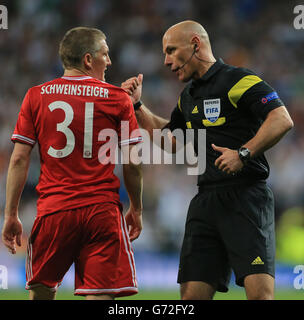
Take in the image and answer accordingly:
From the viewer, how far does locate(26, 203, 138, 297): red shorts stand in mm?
3621

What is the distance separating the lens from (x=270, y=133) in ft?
12.3

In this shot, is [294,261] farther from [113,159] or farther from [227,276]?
[113,159]

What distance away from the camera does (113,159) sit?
3.77m

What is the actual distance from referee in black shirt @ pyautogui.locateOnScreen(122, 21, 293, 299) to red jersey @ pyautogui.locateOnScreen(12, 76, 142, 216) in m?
0.69

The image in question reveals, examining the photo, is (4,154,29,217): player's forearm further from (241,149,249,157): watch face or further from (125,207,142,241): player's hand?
(241,149,249,157): watch face

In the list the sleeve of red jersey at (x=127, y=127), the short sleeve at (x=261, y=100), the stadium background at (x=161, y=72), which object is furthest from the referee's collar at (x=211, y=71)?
the stadium background at (x=161, y=72)

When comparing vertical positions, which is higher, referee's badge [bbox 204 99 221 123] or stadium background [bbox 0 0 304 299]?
stadium background [bbox 0 0 304 299]

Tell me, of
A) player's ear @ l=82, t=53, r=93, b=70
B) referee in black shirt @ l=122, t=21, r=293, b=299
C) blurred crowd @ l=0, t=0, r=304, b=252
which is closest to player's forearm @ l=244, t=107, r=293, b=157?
referee in black shirt @ l=122, t=21, r=293, b=299

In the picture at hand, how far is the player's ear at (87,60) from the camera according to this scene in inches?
152

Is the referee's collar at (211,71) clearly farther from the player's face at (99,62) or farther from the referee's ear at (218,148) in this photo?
the player's face at (99,62)

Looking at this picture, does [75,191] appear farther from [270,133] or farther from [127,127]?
[270,133]

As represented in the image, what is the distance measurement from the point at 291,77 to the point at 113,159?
33.1 feet

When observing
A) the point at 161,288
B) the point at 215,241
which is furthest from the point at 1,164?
the point at 215,241

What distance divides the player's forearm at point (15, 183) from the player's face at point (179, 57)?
1.33 m
